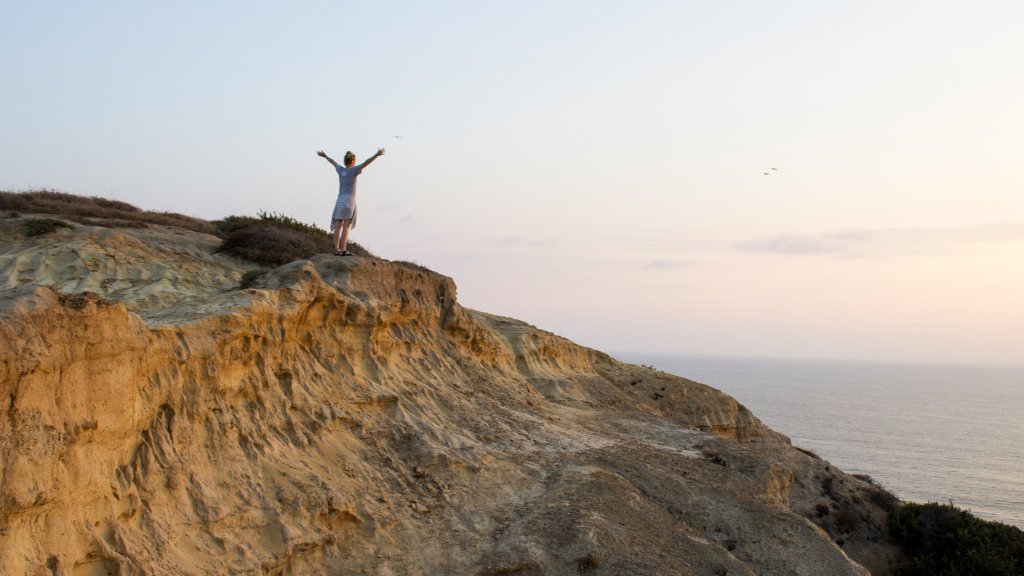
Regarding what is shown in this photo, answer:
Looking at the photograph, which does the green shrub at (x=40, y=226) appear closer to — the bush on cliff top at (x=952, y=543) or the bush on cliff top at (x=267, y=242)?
the bush on cliff top at (x=267, y=242)

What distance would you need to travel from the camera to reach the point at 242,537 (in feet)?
31.6

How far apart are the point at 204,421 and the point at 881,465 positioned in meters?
58.7

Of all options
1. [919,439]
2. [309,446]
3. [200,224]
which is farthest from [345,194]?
[919,439]

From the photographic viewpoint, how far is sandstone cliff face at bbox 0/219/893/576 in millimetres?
8031

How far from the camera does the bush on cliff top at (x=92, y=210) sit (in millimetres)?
18723

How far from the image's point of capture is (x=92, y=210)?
2028 centimetres

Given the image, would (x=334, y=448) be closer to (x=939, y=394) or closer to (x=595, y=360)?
(x=595, y=360)

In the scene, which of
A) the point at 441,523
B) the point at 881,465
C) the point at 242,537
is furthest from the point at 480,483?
the point at 881,465

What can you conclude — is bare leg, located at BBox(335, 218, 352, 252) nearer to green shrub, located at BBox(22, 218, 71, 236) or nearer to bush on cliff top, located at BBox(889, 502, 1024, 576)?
green shrub, located at BBox(22, 218, 71, 236)

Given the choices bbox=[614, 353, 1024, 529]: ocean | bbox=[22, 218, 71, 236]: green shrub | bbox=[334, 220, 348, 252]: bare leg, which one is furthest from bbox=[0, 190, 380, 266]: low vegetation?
bbox=[614, 353, 1024, 529]: ocean

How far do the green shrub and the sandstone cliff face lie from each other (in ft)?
1.16

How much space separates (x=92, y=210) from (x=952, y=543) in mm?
26808

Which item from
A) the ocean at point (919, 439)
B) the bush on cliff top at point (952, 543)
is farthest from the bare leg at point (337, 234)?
the ocean at point (919, 439)

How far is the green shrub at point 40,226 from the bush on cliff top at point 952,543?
968 inches
